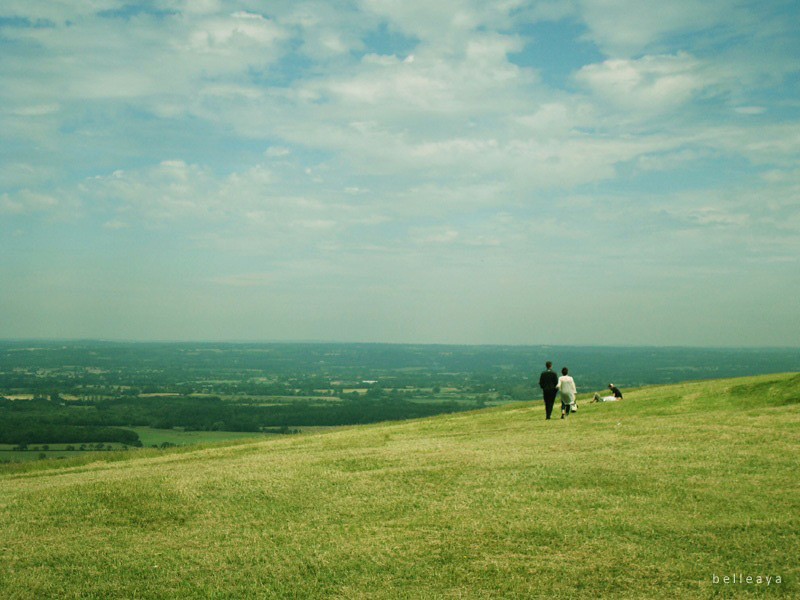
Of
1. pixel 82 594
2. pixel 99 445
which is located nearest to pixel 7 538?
pixel 82 594

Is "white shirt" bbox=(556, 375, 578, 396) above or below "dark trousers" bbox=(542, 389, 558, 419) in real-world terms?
above

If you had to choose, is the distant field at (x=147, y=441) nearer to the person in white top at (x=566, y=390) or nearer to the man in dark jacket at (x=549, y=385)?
the man in dark jacket at (x=549, y=385)

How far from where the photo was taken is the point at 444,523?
1373 cm

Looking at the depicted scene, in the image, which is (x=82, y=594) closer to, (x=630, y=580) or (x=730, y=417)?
(x=630, y=580)

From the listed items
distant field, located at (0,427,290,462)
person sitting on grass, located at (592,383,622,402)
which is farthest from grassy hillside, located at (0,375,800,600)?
distant field, located at (0,427,290,462)

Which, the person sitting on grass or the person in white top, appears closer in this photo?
the person in white top

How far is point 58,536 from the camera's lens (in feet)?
47.0

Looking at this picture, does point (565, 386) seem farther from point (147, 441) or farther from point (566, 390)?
point (147, 441)

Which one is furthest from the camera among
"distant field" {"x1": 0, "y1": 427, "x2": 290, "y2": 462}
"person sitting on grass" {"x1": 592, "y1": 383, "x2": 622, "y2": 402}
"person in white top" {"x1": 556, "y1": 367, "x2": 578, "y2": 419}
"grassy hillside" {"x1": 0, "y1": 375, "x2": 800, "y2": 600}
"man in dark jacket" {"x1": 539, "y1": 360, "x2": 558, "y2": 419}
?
"distant field" {"x1": 0, "y1": 427, "x2": 290, "y2": 462}

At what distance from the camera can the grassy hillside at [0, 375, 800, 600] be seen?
10875 mm

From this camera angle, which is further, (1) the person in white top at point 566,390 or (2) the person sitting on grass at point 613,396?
(2) the person sitting on grass at point 613,396

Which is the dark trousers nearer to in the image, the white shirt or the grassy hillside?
the white shirt

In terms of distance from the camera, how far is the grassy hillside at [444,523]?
10.9 metres

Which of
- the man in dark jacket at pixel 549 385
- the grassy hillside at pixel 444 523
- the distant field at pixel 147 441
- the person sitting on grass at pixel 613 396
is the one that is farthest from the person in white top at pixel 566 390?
the distant field at pixel 147 441
